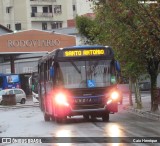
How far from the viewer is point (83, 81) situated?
22.7m

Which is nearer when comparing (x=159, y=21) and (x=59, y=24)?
(x=159, y=21)

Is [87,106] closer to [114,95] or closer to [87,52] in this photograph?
[114,95]

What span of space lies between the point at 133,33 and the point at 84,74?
3.36 metres

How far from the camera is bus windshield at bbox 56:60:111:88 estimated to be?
22688mm

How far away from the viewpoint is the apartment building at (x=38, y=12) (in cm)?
9588

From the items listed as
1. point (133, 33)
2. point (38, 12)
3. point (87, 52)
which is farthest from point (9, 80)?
point (87, 52)

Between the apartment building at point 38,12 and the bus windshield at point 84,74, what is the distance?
70.7 metres

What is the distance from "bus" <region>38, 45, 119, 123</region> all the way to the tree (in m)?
1.89

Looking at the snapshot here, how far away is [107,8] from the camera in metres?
25.9

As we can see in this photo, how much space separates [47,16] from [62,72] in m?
76.0

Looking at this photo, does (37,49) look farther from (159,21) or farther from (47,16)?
(159,21)

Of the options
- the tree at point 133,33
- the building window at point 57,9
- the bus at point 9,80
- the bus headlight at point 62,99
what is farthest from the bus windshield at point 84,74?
the building window at point 57,9

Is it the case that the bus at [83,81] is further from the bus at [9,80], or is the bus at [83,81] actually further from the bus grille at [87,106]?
the bus at [9,80]

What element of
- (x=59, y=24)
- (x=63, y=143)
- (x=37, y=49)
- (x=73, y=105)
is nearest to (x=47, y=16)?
(x=59, y=24)
